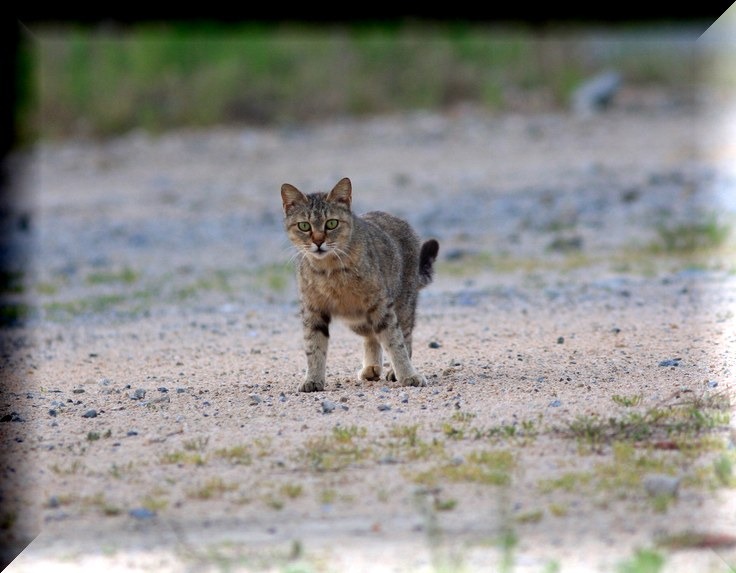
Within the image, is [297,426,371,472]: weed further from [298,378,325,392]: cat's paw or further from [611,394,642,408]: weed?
[611,394,642,408]: weed

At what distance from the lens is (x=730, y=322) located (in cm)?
788

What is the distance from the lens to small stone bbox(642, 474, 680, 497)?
4.26m

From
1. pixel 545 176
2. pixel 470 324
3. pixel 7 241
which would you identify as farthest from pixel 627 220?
pixel 7 241

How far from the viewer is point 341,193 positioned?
6.64 m

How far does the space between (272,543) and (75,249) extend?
1028cm

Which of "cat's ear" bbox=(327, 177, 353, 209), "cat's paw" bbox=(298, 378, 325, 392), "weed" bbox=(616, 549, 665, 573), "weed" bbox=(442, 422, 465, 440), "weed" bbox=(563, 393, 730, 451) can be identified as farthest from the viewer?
"cat's ear" bbox=(327, 177, 353, 209)

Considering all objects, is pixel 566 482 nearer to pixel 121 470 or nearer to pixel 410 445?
pixel 410 445

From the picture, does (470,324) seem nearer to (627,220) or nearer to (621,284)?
(621,284)

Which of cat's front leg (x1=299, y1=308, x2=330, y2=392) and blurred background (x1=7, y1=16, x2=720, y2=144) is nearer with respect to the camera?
cat's front leg (x1=299, y1=308, x2=330, y2=392)

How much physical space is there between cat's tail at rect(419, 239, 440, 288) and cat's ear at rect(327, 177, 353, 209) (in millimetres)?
Answer: 835

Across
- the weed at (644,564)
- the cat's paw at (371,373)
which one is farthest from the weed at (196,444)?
the weed at (644,564)

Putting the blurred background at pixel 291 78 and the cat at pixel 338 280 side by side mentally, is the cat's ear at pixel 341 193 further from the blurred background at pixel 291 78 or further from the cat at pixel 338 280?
the blurred background at pixel 291 78

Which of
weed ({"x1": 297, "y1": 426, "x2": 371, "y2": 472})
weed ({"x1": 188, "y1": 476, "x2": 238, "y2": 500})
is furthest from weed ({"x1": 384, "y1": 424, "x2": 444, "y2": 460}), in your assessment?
weed ({"x1": 188, "y1": 476, "x2": 238, "y2": 500})

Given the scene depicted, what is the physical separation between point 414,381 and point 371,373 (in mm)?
504
